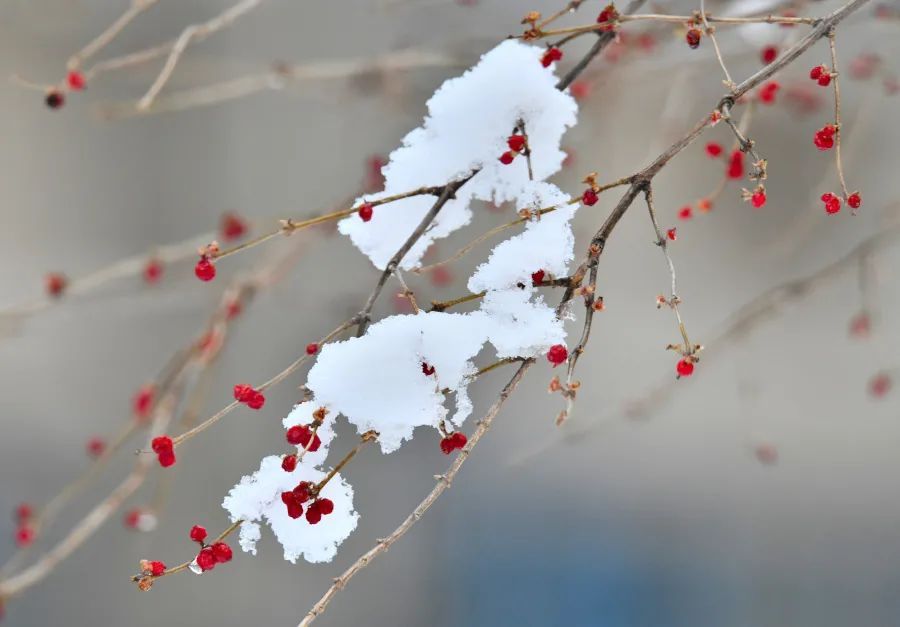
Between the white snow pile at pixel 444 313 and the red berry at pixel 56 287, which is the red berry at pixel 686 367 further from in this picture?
the red berry at pixel 56 287

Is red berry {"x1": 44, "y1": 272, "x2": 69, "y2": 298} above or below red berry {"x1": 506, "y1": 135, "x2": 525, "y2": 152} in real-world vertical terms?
above

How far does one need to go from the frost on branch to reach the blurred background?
1571mm

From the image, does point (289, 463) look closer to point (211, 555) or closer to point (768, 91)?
point (211, 555)

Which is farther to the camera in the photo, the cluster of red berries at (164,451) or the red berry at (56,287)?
the red berry at (56,287)

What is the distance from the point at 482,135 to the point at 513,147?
35 millimetres

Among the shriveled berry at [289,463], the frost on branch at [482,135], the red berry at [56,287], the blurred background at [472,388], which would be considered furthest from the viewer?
the blurred background at [472,388]

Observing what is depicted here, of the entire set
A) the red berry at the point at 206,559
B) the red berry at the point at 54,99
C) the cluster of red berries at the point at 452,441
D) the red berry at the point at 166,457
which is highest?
the red berry at the point at 54,99

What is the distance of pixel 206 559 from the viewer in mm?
639

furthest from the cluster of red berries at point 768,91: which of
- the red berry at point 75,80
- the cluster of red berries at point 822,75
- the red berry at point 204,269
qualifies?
the red berry at point 75,80

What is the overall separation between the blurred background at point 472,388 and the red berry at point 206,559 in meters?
1.66

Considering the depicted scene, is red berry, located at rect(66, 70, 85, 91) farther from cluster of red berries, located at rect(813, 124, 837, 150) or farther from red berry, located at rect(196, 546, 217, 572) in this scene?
cluster of red berries, located at rect(813, 124, 837, 150)

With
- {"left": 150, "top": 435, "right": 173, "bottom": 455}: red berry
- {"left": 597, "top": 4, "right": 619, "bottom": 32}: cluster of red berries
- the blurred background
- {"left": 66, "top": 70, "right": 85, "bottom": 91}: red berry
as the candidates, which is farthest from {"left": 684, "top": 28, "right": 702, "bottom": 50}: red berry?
the blurred background

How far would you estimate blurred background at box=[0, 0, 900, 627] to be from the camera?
2719 millimetres

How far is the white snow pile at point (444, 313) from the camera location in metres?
0.61
